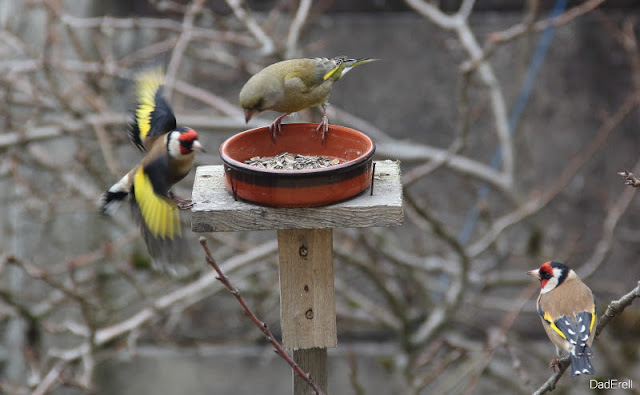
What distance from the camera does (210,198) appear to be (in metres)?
2.31

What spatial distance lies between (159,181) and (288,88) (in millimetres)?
698

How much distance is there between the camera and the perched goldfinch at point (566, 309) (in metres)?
3.02

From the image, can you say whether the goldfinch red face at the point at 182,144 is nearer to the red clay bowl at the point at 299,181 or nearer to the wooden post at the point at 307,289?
the red clay bowl at the point at 299,181

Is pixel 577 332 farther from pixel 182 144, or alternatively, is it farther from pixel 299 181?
pixel 182 144

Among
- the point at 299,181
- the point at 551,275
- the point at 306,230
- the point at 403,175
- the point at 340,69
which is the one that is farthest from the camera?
the point at 403,175

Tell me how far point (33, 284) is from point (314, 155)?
352 centimetres

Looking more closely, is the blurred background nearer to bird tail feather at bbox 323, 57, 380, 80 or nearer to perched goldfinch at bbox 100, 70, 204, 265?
bird tail feather at bbox 323, 57, 380, 80

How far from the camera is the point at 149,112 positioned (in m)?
2.70

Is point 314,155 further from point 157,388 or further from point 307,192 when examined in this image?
point 157,388

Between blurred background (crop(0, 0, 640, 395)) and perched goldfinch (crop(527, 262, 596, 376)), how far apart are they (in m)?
1.09

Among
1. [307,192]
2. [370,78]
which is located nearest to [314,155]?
[307,192]

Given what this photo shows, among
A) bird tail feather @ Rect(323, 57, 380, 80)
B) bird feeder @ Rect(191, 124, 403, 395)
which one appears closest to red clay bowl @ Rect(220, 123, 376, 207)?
bird feeder @ Rect(191, 124, 403, 395)

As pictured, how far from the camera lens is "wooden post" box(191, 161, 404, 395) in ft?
7.25

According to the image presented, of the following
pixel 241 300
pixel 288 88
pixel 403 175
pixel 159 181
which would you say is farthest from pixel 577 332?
pixel 403 175
